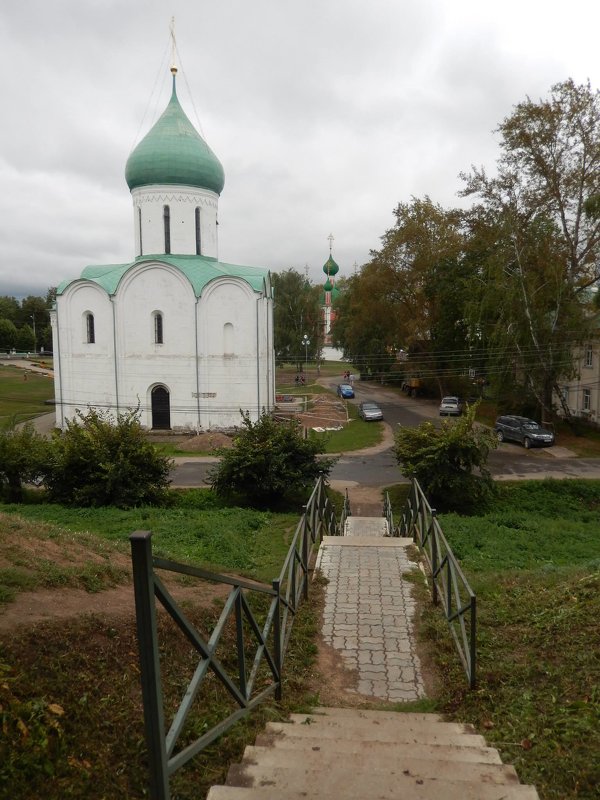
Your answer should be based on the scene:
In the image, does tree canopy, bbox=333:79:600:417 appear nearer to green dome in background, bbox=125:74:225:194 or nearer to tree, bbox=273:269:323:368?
green dome in background, bbox=125:74:225:194

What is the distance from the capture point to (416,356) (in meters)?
37.8

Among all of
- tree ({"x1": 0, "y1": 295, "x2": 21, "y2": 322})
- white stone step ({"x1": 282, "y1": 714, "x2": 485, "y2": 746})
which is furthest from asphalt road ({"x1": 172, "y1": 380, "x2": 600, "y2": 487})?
tree ({"x1": 0, "y1": 295, "x2": 21, "y2": 322})

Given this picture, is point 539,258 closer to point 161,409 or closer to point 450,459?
point 450,459

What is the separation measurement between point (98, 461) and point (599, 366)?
23469mm

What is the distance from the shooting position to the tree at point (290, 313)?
5119 centimetres

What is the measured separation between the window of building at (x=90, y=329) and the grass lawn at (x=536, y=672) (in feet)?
75.2

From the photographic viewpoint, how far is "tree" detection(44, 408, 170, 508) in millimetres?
14820

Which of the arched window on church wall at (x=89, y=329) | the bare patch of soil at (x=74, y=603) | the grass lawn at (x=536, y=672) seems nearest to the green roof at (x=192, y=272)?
the arched window on church wall at (x=89, y=329)

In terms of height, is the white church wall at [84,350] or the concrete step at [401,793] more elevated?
the white church wall at [84,350]

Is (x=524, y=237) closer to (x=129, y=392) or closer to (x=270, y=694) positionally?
(x=129, y=392)

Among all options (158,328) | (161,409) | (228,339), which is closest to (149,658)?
(228,339)

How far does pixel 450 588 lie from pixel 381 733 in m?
3.02

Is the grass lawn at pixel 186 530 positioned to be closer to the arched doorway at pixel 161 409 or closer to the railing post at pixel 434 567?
the railing post at pixel 434 567

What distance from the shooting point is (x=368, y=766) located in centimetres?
317
